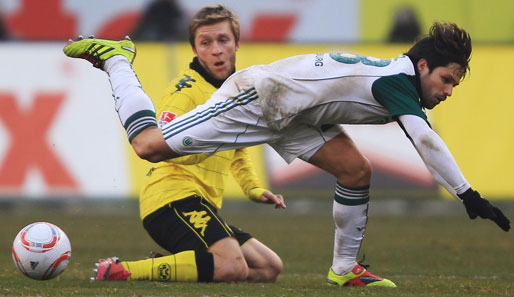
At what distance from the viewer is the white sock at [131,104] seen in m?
6.01

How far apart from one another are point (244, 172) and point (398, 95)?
66.9 inches

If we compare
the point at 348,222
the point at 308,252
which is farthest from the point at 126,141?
the point at 348,222

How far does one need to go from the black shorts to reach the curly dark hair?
171 centimetres

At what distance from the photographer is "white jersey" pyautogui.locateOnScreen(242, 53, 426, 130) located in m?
5.83

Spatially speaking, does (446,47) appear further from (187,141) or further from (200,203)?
(200,203)

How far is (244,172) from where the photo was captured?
23.0 ft

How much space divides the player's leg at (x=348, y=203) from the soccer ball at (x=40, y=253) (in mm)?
1754

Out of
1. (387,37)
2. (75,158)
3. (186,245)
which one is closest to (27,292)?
(186,245)

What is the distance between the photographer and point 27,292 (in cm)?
566

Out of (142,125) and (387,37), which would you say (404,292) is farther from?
(387,37)

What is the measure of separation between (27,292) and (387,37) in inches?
514

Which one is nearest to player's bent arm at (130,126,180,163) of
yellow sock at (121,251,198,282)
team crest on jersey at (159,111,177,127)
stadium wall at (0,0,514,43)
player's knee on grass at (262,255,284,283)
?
team crest on jersey at (159,111,177,127)

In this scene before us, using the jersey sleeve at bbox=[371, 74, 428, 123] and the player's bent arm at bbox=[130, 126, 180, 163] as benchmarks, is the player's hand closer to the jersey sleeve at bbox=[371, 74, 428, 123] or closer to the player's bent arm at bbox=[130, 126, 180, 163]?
the player's bent arm at bbox=[130, 126, 180, 163]

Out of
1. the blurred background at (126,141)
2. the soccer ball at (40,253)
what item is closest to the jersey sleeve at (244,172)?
the soccer ball at (40,253)
